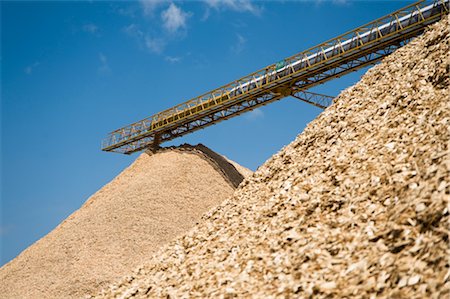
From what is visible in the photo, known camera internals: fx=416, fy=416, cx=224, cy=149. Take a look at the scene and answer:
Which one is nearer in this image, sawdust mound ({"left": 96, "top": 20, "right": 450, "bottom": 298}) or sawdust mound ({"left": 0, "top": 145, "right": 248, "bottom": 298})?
sawdust mound ({"left": 96, "top": 20, "right": 450, "bottom": 298})

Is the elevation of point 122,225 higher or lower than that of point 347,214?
higher

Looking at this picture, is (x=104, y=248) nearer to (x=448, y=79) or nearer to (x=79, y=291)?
(x=79, y=291)

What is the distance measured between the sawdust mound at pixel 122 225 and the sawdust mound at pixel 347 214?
6.41m

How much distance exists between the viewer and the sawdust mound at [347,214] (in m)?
5.63

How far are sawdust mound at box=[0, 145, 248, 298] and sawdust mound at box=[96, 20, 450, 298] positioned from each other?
6.41m

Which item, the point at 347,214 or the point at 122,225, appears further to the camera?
the point at 122,225

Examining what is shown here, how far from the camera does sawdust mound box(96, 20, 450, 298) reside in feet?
18.5

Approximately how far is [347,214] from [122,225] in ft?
45.6

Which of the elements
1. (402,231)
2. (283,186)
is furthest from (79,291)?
(402,231)

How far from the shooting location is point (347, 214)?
24.1 feet

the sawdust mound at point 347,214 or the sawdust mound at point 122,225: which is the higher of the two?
the sawdust mound at point 122,225

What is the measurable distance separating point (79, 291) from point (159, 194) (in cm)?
635

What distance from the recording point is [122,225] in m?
19.2

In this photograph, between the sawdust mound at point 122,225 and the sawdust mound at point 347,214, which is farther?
the sawdust mound at point 122,225
